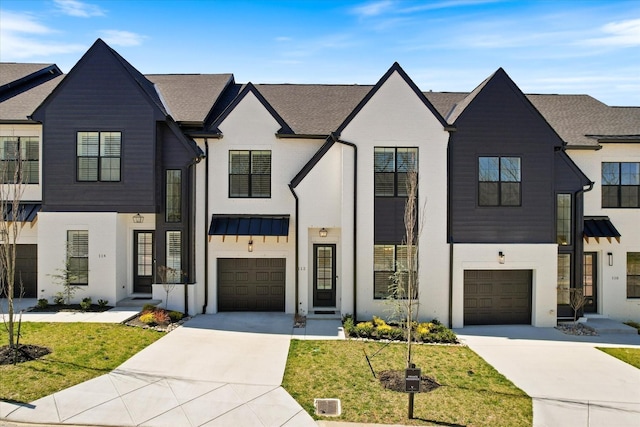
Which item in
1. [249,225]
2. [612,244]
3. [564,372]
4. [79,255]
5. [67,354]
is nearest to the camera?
[67,354]

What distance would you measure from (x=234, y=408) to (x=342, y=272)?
290 inches

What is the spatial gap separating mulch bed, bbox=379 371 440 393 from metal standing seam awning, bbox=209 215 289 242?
6.96 m

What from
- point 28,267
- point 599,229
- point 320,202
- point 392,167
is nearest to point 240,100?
point 320,202

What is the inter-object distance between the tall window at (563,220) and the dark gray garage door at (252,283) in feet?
34.7

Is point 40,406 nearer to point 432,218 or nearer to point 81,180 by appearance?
point 81,180

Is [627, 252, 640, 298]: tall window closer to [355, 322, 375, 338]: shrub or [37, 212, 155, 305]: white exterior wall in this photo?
[355, 322, 375, 338]: shrub

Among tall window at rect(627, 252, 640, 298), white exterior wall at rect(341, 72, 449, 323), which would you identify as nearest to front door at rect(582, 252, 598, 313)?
tall window at rect(627, 252, 640, 298)

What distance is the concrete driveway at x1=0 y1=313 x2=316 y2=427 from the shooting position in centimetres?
796

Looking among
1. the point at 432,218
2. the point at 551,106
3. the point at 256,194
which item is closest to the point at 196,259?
the point at 256,194

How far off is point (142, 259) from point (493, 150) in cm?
1390

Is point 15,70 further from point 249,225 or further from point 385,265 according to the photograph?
point 385,265

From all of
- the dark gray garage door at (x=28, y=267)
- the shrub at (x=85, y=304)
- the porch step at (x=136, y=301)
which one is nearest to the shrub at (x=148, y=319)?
the porch step at (x=136, y=301)

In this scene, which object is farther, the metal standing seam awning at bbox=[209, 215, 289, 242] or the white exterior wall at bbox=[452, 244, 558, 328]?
the metal standing seam awning at bbox=[209, 215, 289, 242]

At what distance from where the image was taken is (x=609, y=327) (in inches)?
608
